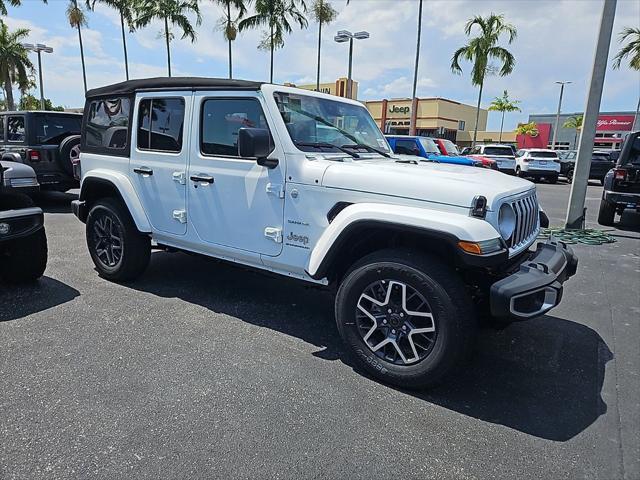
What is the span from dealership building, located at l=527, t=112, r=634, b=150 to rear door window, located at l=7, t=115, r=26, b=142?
4552cm

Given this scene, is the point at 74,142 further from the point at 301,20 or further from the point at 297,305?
the point at 301,20

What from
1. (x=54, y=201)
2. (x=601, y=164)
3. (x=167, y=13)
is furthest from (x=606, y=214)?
(x=167, y=13)

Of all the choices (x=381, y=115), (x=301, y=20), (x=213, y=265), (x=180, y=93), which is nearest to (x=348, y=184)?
(x=180, y=93)

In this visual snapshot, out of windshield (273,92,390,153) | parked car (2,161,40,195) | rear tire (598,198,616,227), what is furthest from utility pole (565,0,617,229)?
parked car (2,161,40,195)

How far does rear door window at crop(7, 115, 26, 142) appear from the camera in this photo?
8.88m

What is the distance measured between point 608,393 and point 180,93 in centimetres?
404

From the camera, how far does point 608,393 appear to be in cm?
291

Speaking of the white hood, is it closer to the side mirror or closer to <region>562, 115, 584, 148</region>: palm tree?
the side mirror

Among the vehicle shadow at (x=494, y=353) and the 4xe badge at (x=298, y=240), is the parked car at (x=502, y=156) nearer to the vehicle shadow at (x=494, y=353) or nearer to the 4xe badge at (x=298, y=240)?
the vehicle shadow at (x=494, y=353)

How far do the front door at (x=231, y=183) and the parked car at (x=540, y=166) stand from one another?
19260 millimetres

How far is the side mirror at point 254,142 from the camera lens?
315 centimetres

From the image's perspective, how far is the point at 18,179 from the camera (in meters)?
4.15

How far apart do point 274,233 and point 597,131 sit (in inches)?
2048

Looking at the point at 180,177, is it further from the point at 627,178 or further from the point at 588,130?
the point at 627,178
